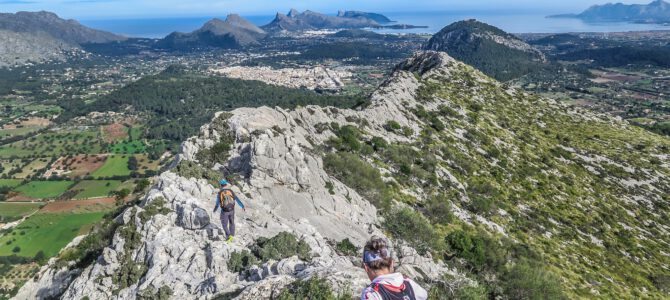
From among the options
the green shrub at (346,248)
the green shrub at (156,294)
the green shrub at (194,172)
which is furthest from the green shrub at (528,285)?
the green shrub at (194,172)

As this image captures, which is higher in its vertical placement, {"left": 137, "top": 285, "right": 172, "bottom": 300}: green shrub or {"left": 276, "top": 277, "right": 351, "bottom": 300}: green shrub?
{"left": 276, "top": 277, "right": 351, "bottom": 300}: green shrub

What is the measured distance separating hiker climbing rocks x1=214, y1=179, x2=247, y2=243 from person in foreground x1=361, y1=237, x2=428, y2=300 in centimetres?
1578

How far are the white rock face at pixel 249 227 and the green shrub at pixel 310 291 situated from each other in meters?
0.44

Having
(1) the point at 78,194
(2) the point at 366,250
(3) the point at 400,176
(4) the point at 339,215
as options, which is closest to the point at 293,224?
(4) the point at 339,215

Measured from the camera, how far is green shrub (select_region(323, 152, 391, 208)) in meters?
41.5

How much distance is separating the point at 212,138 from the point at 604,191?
6701 cm

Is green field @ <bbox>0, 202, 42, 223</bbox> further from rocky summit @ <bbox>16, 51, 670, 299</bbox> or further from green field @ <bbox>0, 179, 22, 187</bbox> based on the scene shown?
rocky summit @ <bbox>16, 51, 670, 299</bbox>

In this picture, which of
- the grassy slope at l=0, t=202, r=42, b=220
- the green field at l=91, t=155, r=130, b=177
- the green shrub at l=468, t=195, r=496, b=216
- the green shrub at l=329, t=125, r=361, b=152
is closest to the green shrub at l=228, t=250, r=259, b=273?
the green shrub at l=329, t=125, r=361, b=152

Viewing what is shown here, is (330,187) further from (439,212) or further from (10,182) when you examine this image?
(10,182)

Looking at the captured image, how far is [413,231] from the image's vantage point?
34.9 meters

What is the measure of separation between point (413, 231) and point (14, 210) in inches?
5939

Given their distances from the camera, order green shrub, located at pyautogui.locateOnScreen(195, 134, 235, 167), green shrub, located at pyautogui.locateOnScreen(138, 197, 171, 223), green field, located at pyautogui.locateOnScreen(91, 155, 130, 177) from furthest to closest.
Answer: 1. green field, located at pyautogui.locateOnScreen(91, 155, 130, 177)
2. green shrub, located at pyautogui.locateOnScreen(195, 134, 235, 167)
3. green shrub, located at pyautogui.locateOnScreen(138, 197, 171, 223)

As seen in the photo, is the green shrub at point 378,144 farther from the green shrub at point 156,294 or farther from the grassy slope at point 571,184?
the green shrub at point 156,294

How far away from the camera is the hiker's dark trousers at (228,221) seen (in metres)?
22.3
